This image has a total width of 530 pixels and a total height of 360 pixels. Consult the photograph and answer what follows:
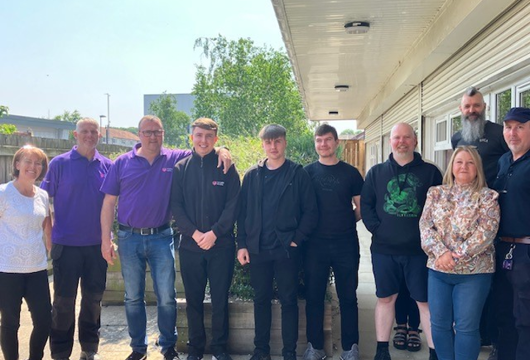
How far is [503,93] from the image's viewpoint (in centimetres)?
486

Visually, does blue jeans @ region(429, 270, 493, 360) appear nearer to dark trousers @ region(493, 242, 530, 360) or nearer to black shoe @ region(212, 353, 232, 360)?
dark trousers @ region(493, 242, 530, 360)

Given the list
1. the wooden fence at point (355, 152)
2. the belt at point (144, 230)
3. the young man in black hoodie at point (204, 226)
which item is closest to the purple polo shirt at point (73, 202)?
the belt at point (144, 230)

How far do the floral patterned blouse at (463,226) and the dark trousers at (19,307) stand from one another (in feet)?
9.37

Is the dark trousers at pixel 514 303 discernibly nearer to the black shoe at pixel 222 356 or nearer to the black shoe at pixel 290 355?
the black shoe at pixel 290 355

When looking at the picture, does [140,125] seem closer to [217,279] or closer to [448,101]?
[217,279]

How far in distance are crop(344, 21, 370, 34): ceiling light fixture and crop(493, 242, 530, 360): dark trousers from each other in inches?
127

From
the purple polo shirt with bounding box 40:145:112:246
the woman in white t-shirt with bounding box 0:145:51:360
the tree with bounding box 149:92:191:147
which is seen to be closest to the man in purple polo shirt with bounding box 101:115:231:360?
the purple polo shirt with bounding box 40:145:112:246

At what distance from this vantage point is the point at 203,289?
3674 millimetres

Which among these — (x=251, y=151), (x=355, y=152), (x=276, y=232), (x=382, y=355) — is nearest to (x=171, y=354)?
(x=276, y=232)

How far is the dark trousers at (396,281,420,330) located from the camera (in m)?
3.99

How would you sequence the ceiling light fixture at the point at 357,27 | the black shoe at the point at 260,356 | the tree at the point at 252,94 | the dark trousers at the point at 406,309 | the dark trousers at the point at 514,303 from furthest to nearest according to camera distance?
the tree at the point at 252,94 → the ceiling light fixture at the point at 357,27 → the dark trousers at the point at 406,309 → the black shoe at the point at 260,356 → the dark trousers at the point at 514,303

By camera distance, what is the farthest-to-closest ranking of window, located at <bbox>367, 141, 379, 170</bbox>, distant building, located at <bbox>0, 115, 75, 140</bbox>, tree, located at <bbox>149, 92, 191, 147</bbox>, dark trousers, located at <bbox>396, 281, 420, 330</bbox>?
distant building, located at <bbox>0, 115, 75, 140</bbox> → tree, located at <bbox>149, 92, 191, 147</bbox> → window, located at <bbox>367, 141, 379, 170</bbox> → dark trousers, located at <bbox>396, 281, 420, 330</bbox>

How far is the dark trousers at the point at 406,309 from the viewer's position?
3992 millimetres

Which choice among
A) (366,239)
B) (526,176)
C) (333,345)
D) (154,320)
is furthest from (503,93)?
(366,239)
